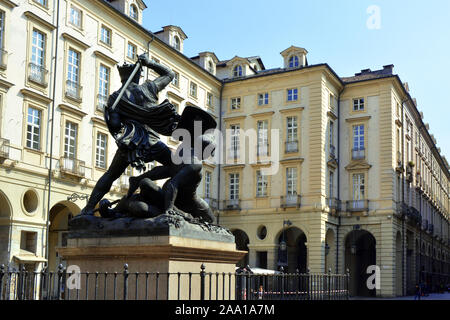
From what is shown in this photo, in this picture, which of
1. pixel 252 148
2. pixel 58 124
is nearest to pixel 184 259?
pixel 58 124

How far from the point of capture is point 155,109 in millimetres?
9086

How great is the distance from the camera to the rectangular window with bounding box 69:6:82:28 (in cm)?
3216

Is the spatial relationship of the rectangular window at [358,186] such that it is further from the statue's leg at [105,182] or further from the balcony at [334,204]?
the statue's leg at [105,182]

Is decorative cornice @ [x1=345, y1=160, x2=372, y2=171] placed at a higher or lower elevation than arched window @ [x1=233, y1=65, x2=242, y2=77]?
lower

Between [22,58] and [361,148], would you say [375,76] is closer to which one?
[361,148]

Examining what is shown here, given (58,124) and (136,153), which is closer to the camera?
(136,153)

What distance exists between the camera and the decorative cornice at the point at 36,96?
28.6 metres

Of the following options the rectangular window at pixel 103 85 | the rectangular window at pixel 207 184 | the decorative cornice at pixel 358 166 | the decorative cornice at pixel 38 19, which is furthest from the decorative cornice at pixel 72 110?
the decorative cornice at pixel 358 166

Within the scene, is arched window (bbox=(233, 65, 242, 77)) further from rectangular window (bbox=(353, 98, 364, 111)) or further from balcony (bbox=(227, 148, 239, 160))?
rectangular window (bbox=(353, 98, 364, 111))

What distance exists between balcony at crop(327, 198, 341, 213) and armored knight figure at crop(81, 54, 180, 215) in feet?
119

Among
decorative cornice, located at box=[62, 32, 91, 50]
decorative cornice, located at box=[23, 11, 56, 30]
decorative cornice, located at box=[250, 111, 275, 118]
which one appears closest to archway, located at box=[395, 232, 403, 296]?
decorative cornice, located at box=[250, 111, 275, 118]

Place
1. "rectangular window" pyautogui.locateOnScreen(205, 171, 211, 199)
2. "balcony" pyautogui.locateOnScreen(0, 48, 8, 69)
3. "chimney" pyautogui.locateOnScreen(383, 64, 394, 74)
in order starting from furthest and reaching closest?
"chimney" pyautogui.locateOnScreen(383, 64, 394, 74) → "rectangular window" pyautogui.locateOnScreen(205, 171, 211, 199) → "balcony" pyautogui.locateOnScreen(0, 48, 8, 69)

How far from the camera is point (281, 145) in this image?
148 ft
